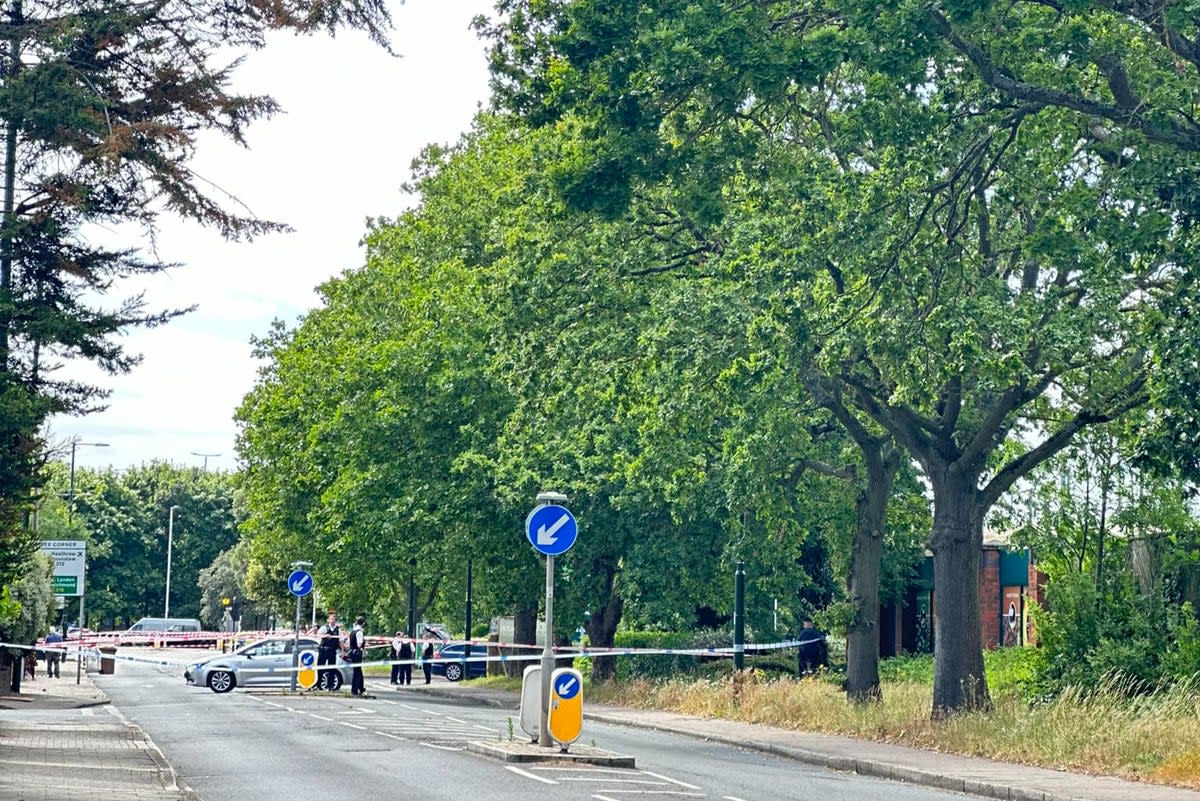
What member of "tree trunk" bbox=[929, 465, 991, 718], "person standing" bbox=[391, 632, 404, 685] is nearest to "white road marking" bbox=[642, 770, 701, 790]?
"tree trunk" bbox=[929, 465, 991, 718]

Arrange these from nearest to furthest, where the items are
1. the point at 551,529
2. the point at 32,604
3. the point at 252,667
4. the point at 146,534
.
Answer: the point at 551,529, the point at 32,604, the point at 252,667, the point at 146,534

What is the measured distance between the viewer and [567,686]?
63.5ft

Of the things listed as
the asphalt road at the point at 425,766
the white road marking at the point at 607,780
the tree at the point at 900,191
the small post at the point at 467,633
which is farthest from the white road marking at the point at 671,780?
the small post at the point at 467,633

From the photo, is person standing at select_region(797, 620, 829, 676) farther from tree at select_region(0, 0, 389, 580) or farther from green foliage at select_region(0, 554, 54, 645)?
tree at select_region(0, 0, 389, 580)

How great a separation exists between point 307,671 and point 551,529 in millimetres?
22278

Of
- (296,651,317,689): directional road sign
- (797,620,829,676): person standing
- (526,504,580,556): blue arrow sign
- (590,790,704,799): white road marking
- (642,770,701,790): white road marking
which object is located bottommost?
(296,651,317,689): directional road sign

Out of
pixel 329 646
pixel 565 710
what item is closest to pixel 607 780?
pixel 565 710

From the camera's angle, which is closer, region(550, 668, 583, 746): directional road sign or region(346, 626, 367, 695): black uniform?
region(550, 668, 583, 746): directional road sign

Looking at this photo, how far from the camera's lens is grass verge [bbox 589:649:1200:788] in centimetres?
1925

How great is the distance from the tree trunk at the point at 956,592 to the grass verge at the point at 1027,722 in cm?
54

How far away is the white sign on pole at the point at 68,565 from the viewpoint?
4453cm

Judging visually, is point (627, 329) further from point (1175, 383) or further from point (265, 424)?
point (265, 424)

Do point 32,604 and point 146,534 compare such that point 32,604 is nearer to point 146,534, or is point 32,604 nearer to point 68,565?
point 68,565

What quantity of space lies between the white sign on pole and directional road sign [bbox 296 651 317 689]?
6.85 metres
